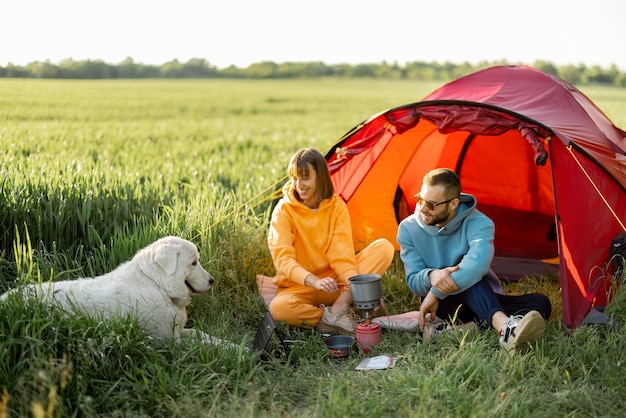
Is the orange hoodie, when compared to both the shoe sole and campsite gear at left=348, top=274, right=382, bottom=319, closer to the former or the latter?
campsite gear at left=348, top=274, right=382, bottom=319

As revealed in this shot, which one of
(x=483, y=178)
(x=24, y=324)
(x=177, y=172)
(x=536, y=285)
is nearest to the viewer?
(x=24, y=324)

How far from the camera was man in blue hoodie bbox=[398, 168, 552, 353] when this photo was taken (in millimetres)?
4246

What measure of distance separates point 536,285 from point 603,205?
49.0 inches

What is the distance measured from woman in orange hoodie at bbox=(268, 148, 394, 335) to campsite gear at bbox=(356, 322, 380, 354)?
294mm

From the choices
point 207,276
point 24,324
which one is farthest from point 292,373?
point 24,324

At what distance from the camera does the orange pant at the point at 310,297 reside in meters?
4.62

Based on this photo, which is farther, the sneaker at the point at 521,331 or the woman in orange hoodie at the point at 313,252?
the woman in orange hoodie at the point at 313,252

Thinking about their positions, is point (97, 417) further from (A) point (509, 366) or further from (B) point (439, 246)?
(B) point (439, 246)

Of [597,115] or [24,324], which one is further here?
[597,115]

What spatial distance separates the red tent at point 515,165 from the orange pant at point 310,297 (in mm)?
975

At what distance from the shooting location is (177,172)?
312 inches

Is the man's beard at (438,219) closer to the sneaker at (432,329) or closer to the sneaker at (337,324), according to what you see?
the sneaker at (432,329)

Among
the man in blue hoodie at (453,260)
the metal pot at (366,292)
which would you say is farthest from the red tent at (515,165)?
the metal pot at (366,292)

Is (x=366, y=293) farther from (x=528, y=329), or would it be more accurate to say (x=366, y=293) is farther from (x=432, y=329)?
(x=528, y=329)
